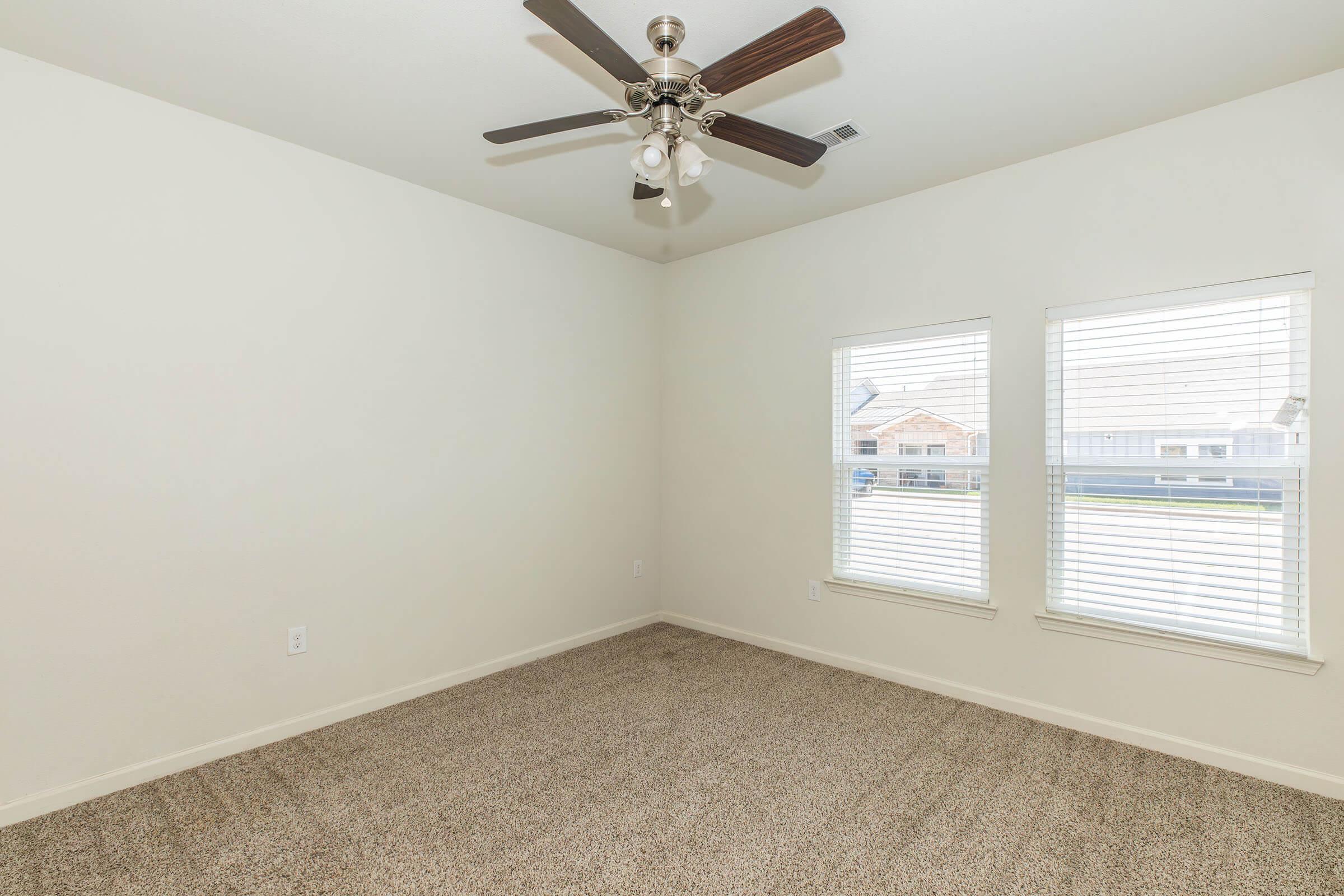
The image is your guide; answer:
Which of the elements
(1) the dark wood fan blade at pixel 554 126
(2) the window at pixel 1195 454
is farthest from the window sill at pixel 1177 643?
(1) the dark wood fan blade at pixel 554 126

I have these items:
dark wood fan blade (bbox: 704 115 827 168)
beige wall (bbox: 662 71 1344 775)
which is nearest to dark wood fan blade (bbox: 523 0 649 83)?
dark wood fan blade (bbox: 704 115 827 168)

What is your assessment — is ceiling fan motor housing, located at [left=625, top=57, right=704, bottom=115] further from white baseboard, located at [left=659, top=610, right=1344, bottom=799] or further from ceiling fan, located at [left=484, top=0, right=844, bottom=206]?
white baseboard, located at [left=659, top=610, right=1344, bottom=799]

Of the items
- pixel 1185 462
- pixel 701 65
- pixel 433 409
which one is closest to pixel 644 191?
pixel 701 65

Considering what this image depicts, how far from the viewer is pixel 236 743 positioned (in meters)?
2.56

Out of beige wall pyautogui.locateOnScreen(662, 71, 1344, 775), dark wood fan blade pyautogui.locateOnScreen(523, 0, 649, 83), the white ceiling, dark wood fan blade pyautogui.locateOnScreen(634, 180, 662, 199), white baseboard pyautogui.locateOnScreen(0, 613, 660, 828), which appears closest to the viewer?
dark wood fan blade pyautogui.locateOnScreen(523, 0, 649, 83)

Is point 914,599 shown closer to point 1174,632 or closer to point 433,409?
point 1174,632

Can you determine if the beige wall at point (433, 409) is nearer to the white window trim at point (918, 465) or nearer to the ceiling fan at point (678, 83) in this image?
the white window trim at point (918, 465)

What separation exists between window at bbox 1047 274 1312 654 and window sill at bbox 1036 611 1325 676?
0.9 inches

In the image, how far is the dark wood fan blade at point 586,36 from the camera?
1441 millimetres

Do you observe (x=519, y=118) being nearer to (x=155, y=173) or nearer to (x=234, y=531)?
(x=155, y=173)

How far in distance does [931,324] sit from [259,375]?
10.2 feet

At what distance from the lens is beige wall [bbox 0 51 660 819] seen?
2.18 m

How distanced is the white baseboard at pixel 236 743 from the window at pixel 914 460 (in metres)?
1.96

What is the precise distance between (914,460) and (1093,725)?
4.51 ft
